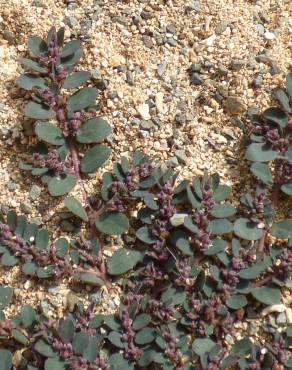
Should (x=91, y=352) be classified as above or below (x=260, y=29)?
below

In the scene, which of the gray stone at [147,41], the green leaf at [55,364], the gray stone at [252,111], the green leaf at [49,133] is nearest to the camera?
the green leaf at [55,364]

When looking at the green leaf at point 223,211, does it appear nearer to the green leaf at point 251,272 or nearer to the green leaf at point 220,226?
the green leaf at point 220,226

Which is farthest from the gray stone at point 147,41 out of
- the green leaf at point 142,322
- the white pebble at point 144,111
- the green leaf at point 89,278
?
the green leaf at point 142,322

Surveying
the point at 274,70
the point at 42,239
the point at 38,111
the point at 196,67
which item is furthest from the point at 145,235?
the point at 274,70

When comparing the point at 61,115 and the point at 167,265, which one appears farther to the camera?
the point at 61,115

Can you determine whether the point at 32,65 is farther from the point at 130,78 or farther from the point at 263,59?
the point at 263,59

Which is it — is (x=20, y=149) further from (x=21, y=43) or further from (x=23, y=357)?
(x=23, y=357)
